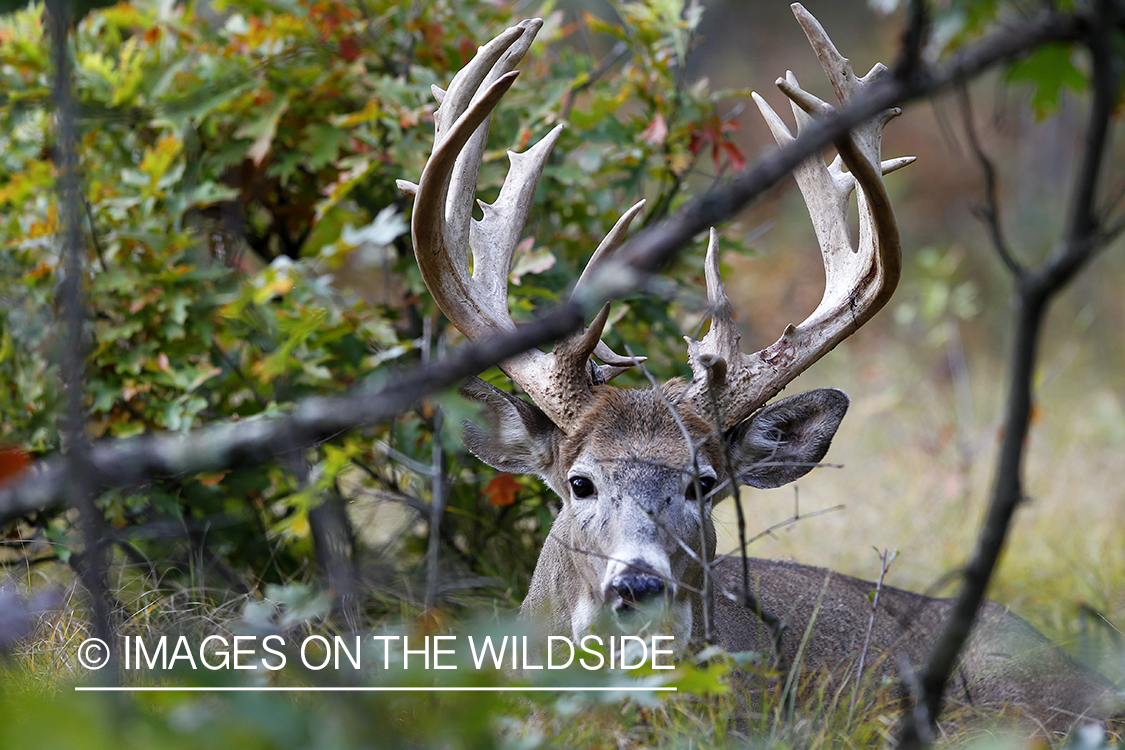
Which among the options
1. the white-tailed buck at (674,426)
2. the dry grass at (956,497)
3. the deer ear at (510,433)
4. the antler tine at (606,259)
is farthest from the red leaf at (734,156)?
the deer ear at (510,433)

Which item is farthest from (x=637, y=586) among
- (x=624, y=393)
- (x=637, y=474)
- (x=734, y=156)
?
(x=734, y=156)

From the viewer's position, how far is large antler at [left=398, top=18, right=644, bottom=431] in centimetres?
361

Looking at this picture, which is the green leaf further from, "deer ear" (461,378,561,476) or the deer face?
"deer ear" (461,378,561,476)

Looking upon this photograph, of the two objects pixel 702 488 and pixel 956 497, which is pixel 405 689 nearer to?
pixel 702 488

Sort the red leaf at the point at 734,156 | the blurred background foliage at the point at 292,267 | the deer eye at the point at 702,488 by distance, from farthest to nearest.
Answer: the red leaf at the point at 734,156, the blurred background foliage at the point at 292,267, the deer eye at the point at 702,488

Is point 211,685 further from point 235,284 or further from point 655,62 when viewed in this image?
point 655,62

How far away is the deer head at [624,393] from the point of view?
3.32m

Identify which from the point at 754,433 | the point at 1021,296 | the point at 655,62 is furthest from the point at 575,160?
the point at 1021,296

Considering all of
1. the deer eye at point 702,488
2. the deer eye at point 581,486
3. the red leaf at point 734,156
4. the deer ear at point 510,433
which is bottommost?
the deer eye at point 702,488

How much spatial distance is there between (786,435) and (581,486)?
0.89 m

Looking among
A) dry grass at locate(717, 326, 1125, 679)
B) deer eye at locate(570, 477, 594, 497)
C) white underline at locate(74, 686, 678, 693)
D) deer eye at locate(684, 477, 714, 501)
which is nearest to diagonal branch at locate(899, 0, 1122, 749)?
white underline at locate(74, 686, 678, 693)

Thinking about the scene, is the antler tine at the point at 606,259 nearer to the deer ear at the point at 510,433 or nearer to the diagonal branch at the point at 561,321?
the deer ear at the point at 510,433

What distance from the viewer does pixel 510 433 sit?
12.4 ft

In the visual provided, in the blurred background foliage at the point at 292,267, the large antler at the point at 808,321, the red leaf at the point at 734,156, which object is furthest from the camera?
the red leaf at the point at 734,156
